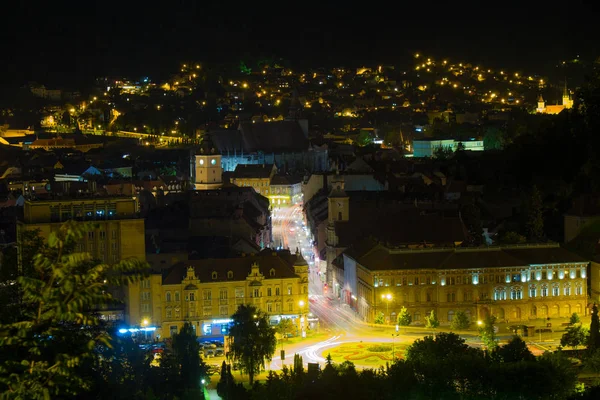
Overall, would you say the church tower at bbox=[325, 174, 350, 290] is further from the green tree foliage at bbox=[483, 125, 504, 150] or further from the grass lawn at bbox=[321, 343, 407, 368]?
the green tree foliage at bbox=[483, 125, 504, 150]

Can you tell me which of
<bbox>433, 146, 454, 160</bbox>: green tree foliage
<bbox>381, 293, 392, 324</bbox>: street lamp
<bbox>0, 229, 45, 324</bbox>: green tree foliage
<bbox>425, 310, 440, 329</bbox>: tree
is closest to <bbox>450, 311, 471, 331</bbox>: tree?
<bbox>425, 310, 440, 329</bbox>: tree

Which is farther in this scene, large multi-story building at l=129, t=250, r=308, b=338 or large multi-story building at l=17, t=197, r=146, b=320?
large multi-story building at l=17, t=197, r=146, b=320

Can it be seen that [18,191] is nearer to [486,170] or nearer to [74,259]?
[486,170]

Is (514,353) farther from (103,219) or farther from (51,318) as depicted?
(51,318)

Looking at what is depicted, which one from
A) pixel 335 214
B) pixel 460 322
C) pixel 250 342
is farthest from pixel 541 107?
pixel 250 342

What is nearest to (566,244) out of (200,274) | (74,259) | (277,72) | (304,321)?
(304,321)

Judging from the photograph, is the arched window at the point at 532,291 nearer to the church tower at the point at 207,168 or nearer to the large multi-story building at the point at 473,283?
the large multi-story building at the point at 473,283
